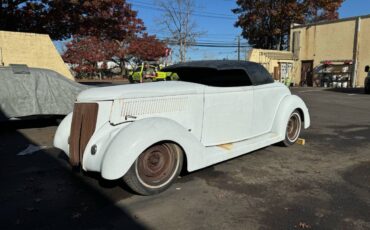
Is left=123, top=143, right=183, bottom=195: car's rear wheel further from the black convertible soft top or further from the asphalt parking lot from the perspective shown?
the black convertible soft top

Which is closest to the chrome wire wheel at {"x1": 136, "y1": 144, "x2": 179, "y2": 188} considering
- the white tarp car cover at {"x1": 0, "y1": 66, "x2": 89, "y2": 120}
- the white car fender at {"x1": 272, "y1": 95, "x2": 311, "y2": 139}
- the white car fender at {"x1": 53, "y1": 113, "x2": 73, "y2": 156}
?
the white car fender at {"x1": 53, "y1": 113, "x2": 73, "y2": 156}

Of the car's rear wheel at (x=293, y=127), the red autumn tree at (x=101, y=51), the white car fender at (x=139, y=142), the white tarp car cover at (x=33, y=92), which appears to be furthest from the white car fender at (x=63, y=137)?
the red autumn tree at (x=101, y=51)

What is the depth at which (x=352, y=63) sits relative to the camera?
89.8 feet

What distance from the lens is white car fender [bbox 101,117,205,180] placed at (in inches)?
142

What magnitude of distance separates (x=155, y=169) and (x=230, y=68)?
6.96 feet

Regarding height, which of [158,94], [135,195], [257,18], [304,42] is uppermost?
[257,18]

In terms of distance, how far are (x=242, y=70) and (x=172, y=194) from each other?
2445 mm

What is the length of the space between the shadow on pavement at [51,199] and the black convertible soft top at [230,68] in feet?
7.30

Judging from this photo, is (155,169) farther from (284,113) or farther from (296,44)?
(296,44)

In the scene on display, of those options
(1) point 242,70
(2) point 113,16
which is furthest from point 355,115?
(2) point 113,16

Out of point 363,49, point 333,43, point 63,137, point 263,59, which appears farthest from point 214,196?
point 333,43

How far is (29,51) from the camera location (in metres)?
13.7

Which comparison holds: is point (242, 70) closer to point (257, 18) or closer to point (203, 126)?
point (203, 126)

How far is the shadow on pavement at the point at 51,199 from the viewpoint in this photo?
10.8 ft
